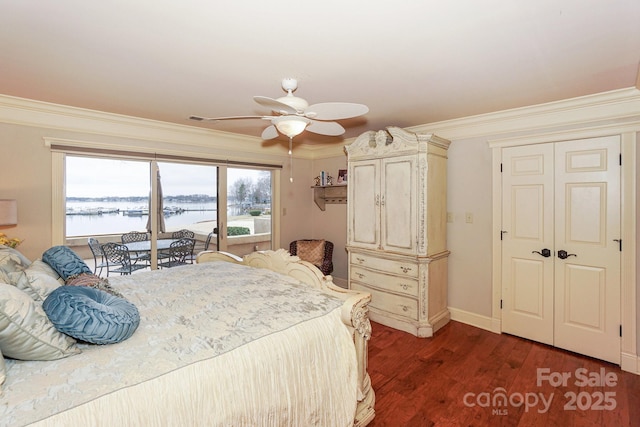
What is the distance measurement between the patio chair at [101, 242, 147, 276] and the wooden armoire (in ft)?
9.09

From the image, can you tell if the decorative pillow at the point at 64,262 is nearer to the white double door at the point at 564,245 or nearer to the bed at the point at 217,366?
the bed at the point at 217,366

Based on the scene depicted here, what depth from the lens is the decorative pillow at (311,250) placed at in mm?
4824

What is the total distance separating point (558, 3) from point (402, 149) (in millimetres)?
2020

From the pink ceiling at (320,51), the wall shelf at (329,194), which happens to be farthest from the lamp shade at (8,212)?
the wall shelf at (329,194)

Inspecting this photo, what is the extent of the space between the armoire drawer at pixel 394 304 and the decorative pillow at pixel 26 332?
3.01 metres

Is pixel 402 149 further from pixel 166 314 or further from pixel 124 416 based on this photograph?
pixel 124 416

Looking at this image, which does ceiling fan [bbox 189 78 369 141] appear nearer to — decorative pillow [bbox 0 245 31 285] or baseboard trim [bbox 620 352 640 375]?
decorative pillow [bbox 0 245 31 285]

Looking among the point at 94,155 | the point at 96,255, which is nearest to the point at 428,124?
the point at 94,155

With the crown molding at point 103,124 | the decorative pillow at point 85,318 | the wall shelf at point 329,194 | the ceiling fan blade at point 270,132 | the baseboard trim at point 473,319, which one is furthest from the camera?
the wall shelf at point 329,194

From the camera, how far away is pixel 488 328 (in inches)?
138

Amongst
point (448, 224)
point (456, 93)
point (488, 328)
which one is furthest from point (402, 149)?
point (488, 328)

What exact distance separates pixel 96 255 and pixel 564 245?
5019 mm

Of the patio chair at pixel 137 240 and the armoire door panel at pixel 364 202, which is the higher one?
the armoire door panel at pixel 364 202

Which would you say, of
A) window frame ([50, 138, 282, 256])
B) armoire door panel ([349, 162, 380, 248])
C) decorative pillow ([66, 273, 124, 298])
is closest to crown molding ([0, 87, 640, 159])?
window frame ([50, 138, 282, 256])
